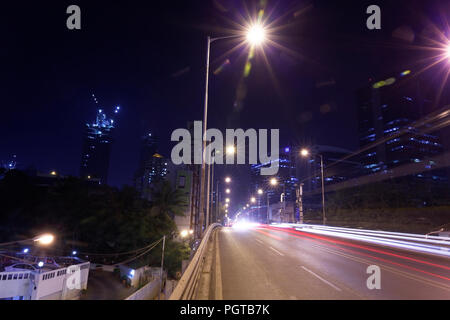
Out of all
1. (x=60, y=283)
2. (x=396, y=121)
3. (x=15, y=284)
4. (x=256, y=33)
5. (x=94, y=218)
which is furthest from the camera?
(x=396, y=121)

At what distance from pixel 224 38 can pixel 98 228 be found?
34.2 m

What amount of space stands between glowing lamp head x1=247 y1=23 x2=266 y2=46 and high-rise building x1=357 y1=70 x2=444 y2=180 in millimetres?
113659

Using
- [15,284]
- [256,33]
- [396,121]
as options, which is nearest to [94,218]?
[15,284]

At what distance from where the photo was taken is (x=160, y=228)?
131ft

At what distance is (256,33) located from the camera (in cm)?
1324

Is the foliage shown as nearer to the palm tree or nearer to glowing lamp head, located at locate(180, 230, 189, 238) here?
the palm tree

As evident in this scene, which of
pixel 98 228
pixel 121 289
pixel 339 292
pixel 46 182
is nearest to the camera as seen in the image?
pixel 339 292

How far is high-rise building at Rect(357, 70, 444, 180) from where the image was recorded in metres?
110

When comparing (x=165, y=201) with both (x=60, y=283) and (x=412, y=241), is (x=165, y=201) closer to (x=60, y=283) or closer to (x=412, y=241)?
(x=60, y=283)

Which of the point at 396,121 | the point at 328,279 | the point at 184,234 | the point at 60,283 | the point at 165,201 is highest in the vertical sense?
the point at 396,121

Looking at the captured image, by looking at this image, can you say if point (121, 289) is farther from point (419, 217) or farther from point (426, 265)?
point (419, 217)

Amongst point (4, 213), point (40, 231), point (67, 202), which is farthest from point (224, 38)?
point (4, 213)

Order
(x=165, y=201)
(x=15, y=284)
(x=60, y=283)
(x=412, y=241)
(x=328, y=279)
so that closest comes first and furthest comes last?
(x=328, y=279) → (x=412, y=241) → (x=15, y=284) → (x=60, y=283) → (x=165, y=201)

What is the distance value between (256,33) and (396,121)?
13043cm
